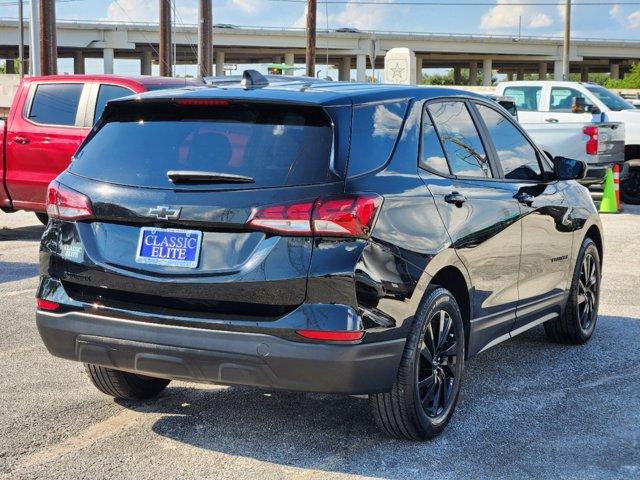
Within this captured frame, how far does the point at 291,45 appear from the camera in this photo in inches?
3600

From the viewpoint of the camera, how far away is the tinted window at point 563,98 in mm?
18828

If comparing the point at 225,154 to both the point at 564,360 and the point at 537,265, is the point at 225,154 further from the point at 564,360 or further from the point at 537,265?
the point at 564,360

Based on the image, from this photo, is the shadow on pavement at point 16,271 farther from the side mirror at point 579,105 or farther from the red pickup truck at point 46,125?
the side mirror at point 579,105

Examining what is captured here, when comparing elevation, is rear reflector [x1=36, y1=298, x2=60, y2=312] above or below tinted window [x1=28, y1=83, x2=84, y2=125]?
below

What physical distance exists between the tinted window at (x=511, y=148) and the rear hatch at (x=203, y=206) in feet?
5.89

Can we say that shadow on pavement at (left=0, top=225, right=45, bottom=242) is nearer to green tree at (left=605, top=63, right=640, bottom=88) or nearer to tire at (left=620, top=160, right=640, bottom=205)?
tire at (left=620, top=160, right=640, bottom=205)

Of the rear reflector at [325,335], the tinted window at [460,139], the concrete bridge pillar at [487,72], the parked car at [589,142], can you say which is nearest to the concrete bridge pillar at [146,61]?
the concrete bridge pillar at [487,72]

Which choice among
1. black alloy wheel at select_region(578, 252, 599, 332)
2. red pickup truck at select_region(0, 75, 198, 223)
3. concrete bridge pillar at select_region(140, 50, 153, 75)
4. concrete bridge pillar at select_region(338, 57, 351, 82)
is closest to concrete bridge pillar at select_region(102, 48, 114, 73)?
concrete bridge pillar at select_region(140, 50, 153, 75)

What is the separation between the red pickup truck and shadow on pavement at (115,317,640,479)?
6.66 metres

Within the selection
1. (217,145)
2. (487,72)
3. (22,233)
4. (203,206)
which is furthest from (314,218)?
(487,72)

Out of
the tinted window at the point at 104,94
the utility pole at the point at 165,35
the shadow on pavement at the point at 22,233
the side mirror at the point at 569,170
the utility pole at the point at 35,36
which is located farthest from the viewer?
the utility pole at the point at 165,35

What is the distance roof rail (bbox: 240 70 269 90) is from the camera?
4816 millimetres

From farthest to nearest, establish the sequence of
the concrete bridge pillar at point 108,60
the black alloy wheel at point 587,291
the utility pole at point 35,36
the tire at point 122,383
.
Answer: the concrete bridge pillar at point 108,60 → the utility pole at point 35,36 → the black alloy wheel at point 587,291 → the tire at point 122,383

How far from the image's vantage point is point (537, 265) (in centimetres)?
608
